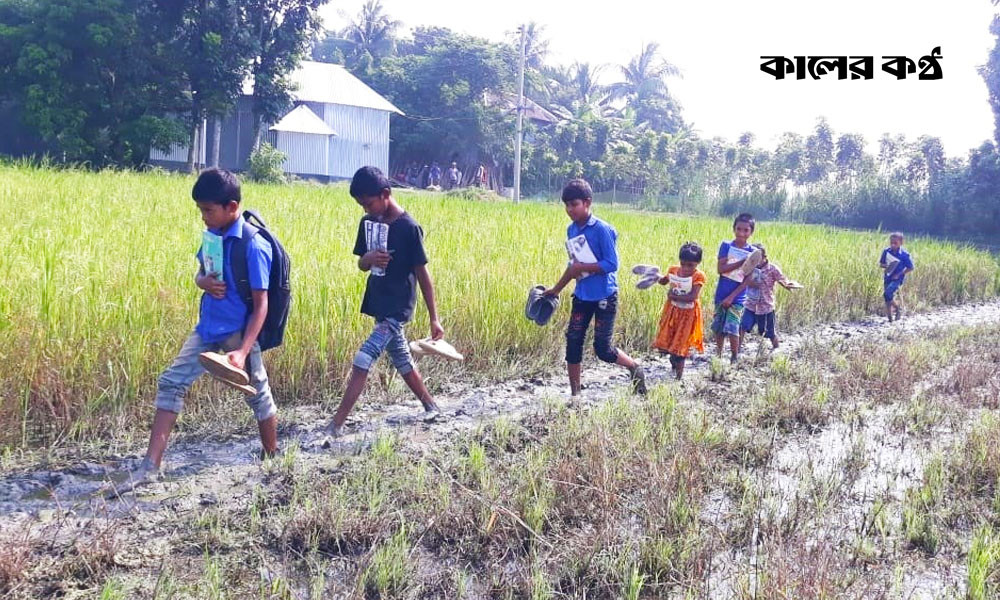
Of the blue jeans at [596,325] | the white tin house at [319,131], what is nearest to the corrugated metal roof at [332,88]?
the white tin house at [319,131]

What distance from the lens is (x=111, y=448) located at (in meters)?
3.32

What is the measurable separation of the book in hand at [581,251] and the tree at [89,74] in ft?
58.0

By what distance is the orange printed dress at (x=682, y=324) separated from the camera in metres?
5.01

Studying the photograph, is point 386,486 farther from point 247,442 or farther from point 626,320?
point 626,320

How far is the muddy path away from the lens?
2.79 meters

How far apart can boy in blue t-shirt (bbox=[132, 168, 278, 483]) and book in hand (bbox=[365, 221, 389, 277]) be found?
0.73 metres

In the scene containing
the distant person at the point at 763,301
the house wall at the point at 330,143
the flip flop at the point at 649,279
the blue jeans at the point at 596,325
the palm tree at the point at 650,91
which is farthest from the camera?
the palm tree at the point at 650,91

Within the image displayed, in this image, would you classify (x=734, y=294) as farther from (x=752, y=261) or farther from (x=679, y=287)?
(x=679, y=287)

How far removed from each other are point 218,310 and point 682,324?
9.98 feet

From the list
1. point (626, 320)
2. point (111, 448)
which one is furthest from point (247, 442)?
point (626, 320)

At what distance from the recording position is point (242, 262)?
9.49 feet

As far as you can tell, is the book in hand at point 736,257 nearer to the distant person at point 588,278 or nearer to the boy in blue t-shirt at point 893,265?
the distant person at point 588,278

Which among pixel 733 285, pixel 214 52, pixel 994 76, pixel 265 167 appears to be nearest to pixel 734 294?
pixel 733 285

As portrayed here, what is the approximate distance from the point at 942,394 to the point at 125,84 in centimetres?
2034
